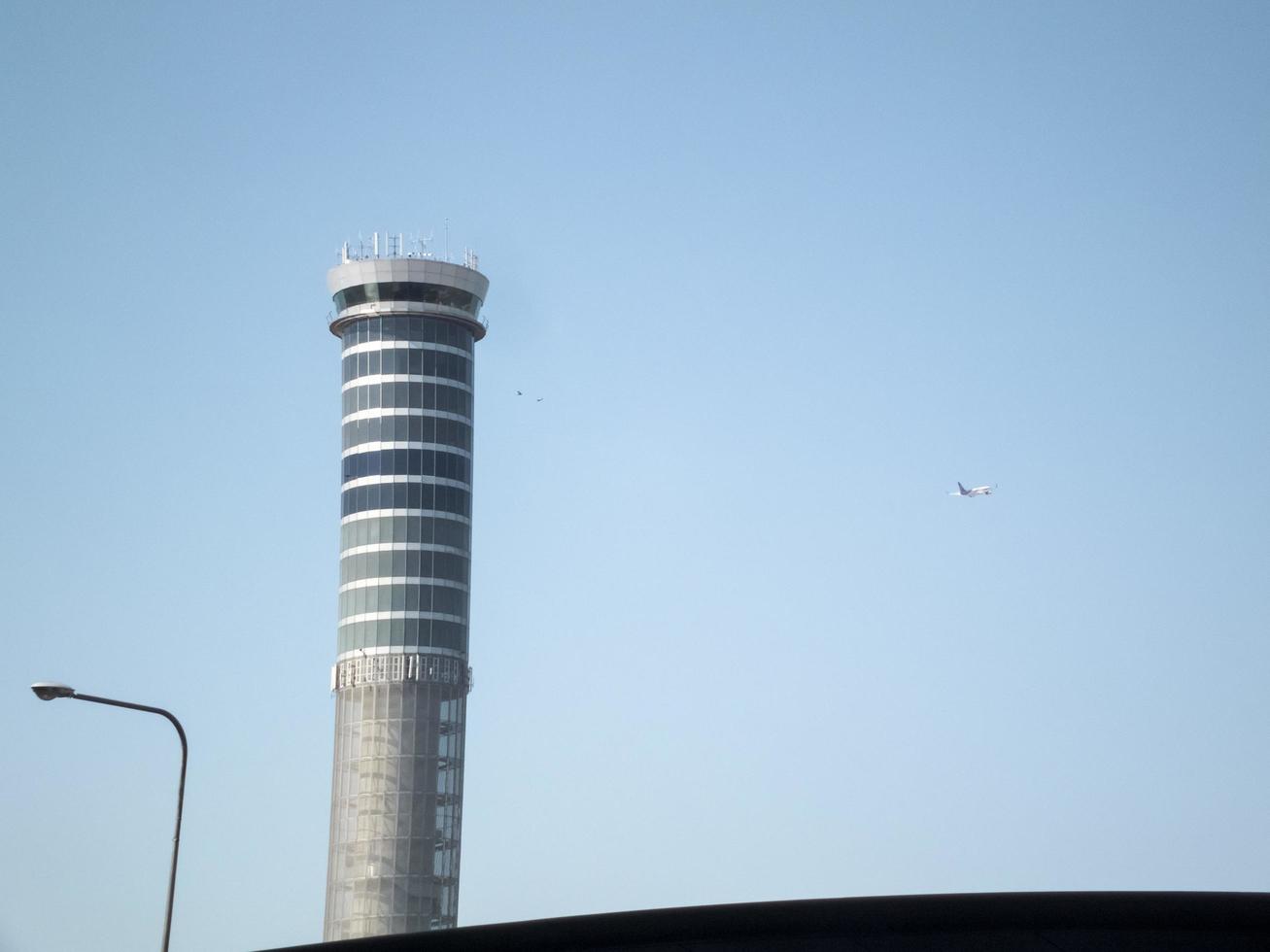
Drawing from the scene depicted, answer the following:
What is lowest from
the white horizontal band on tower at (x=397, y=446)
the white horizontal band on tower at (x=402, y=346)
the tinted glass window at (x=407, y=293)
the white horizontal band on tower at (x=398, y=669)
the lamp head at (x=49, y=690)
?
the lamp head at (x=49, y=690)

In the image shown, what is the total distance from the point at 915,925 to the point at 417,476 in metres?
142

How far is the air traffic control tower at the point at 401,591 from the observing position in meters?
161

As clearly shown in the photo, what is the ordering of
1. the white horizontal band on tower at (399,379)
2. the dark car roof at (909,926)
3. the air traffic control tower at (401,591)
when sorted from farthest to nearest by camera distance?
the white horizontal band on tower at (399,379) < the air traffic control tower at (401,591) < the dark car roof at (909,926)

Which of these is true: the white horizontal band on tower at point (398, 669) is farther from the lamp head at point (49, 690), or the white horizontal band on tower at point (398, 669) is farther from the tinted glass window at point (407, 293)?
the lamp head at point (49, 690)

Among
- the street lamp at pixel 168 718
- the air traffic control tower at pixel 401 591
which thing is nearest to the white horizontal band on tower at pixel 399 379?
the air traffic control tower at pixel 401 591

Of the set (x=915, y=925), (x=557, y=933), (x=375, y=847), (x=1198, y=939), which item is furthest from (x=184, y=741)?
(x=375, y=847)

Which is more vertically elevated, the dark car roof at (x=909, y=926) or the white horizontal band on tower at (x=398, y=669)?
the white horizontal band on tower at (x=398, y=669)

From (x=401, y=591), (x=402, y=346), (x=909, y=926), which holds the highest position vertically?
(x=402, y=346)

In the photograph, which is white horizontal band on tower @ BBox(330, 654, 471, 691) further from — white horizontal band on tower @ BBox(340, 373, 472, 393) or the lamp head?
the lamp head

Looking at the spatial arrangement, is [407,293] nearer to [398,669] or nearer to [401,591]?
[401,591]

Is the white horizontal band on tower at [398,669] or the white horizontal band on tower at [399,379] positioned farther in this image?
the white horizontal band on tower at [399,379]

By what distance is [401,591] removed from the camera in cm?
16562

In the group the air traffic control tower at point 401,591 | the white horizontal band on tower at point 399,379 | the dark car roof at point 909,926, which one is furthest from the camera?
the white horizontal band on tower at point 399,379

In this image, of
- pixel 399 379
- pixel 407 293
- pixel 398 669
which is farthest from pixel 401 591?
pixel 407 293
